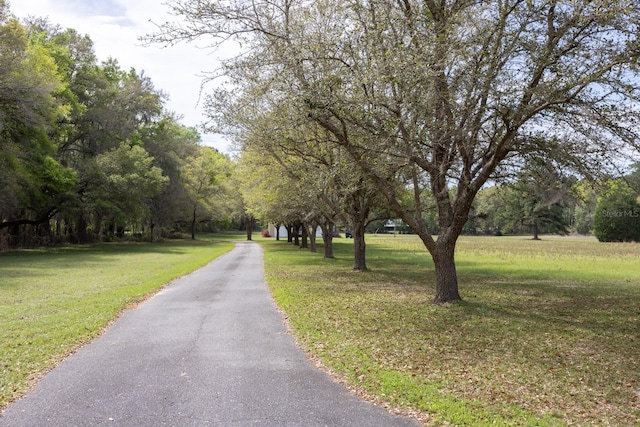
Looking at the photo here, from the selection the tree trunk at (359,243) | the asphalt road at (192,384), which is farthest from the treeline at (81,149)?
the asphalt road at (192,384)

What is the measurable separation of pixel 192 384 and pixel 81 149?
4041cm

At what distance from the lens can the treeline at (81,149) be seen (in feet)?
78.3

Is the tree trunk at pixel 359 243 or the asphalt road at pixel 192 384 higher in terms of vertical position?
the tree trunk at pixel 359 243

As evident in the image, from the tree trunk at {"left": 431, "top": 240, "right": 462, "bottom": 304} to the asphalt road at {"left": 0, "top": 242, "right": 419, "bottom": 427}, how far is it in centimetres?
415

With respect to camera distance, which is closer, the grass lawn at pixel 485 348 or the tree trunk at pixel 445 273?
the grass lawn at pixel 485 348

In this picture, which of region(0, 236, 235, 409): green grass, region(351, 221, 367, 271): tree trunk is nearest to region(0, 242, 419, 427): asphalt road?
region(0, 236, 235, 409): green grass

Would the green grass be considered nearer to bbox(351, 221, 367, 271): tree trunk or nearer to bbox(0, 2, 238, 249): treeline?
bbox(351, 221, 367, 271): tree trunk

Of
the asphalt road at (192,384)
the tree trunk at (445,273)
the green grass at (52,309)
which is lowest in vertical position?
the green grass at (52,309)

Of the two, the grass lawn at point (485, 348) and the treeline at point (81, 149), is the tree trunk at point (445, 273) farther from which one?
the treeline at point (81, 149)

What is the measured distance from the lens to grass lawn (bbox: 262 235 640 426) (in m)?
4.88

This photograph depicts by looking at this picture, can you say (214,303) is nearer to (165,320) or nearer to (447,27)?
(165,320)

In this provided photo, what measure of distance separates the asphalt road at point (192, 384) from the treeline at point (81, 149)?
66.0 ft

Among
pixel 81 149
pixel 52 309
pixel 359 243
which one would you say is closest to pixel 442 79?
pixel 52 309

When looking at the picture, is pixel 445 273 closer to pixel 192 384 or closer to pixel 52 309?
pixel 192 384
